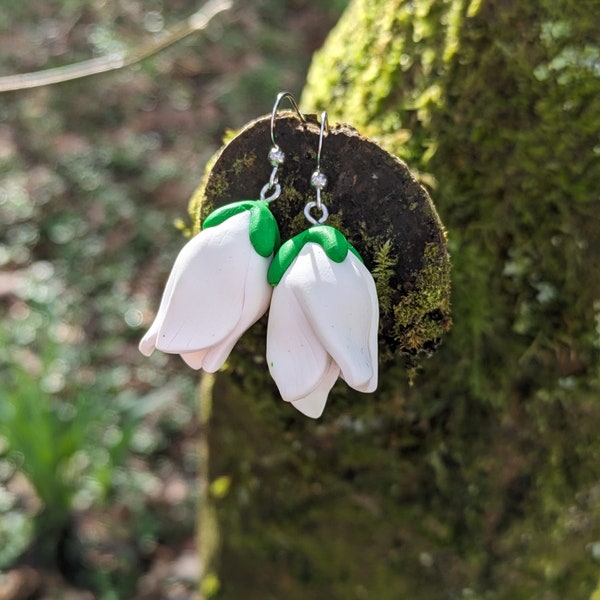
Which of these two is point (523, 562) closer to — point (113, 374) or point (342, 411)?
point (342, 411)

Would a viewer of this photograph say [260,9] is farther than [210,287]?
Yes

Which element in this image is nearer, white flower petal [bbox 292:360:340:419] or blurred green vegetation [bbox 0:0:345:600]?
white flower petal [bbox 292:360:340:419]

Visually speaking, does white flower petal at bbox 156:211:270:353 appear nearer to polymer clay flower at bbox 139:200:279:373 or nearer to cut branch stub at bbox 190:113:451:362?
polymer clay flower at bbox 139:200:279:373

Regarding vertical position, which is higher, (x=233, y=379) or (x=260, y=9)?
(x=233, y=379)

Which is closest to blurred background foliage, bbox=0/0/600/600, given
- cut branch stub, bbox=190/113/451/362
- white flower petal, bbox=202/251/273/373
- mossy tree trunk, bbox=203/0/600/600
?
mossy tree trunk, bbox=203/0/600/600

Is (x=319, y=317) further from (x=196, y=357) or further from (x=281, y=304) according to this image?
(x=196, y=357)

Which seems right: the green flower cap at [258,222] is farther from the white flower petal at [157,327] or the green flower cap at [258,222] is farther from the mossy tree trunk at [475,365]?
the mossy tree trunk at [475,365]

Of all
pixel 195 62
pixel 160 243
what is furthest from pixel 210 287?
pixel 195 62

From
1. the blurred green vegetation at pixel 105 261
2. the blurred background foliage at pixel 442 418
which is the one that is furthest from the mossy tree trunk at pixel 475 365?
the blurred green vegetation at pixel 105 261
